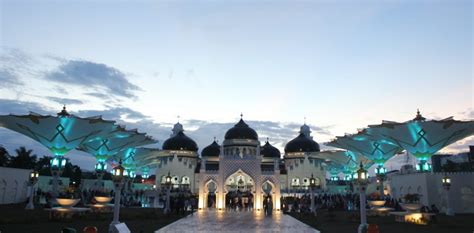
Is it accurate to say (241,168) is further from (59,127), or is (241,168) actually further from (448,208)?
(448,208)

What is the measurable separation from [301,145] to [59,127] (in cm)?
Result: 3572

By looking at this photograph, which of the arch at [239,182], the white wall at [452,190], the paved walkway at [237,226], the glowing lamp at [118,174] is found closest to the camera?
the glowing lamp at [118,174]

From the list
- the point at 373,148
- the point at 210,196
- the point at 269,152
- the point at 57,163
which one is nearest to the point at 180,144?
the point at 269,152

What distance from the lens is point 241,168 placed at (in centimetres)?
3912

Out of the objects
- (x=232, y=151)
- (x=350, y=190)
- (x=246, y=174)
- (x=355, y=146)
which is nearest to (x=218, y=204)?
(x=246, y=174)

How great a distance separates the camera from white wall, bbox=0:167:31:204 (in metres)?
32.8

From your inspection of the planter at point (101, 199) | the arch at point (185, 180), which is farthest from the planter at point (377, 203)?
the arch at point (185, 180)

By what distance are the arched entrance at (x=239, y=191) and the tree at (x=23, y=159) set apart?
26.9 metres

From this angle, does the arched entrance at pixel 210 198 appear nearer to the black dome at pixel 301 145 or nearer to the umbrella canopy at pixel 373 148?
the umbrella canopy at pixel 373 148

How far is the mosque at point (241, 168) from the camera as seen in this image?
38.5 metres

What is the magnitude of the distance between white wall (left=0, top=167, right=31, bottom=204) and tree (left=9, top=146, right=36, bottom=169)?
35.7ft

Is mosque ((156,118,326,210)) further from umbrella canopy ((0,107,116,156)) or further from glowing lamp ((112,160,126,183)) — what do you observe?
glowing lamp ((112,160,126,183))

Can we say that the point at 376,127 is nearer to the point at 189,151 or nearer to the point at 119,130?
the point at 119,130

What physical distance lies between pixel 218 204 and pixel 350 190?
2532 centimetres
